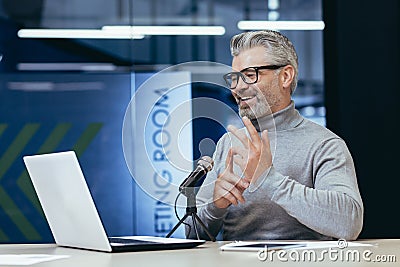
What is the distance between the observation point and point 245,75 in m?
2.77

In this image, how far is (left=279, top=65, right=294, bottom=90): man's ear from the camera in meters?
2.93

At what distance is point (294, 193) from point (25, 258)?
2.67 ft

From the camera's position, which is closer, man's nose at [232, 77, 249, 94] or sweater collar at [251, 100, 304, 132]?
man's nose at [232, 77, 249, 94]

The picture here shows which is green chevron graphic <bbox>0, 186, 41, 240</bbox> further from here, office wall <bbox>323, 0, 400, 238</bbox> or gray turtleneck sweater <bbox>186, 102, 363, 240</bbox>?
gray turtleneck sweater <bbox>186, 102, 363, 240</bbox>

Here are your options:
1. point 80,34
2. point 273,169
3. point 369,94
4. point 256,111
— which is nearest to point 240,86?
point 256,111

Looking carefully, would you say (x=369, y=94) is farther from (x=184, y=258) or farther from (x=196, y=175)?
(x=184, y=258)

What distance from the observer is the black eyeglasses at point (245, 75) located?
2.54m

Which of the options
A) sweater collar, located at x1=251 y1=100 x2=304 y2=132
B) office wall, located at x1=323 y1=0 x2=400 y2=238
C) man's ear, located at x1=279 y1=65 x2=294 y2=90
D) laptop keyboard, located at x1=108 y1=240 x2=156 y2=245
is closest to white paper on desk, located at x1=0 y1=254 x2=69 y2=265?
laptop keyboard, located at x1=108 y1=240 x2=156 y2=245

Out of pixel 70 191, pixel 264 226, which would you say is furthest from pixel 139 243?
pixel 264 226

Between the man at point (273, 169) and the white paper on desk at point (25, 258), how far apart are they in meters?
0.53

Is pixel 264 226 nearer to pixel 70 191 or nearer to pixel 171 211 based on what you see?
pixel 70 191

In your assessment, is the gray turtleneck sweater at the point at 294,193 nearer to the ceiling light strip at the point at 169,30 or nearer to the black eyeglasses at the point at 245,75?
the black eyeglasses at the point at 245,75

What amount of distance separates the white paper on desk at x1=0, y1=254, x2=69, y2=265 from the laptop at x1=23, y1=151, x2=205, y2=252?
0.33 feet

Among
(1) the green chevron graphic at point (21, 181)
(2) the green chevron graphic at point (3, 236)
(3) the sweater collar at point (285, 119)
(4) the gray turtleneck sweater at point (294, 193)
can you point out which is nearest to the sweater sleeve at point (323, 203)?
(4) the gray turtleneck sweater at point (294, 193)
